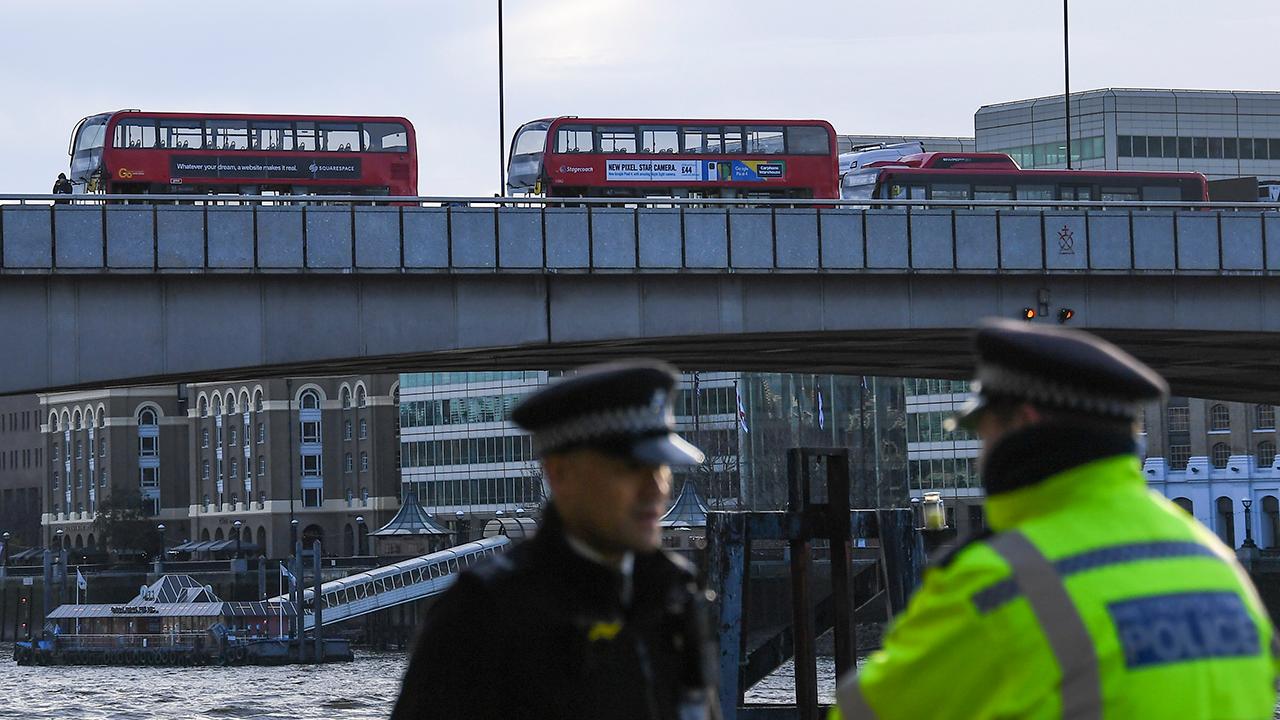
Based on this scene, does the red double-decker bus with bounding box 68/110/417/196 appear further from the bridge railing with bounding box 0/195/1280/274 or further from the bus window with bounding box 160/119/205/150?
the bridge railing with bounding box 0/195/1280/274

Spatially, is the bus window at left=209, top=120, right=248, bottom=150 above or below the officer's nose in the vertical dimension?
above

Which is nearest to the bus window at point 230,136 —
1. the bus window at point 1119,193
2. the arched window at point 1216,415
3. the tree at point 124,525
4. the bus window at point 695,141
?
the bus window at point 695,141

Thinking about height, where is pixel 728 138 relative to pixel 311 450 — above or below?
above

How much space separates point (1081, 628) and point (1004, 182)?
44.8 m

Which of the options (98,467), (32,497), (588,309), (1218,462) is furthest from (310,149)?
(32,497)

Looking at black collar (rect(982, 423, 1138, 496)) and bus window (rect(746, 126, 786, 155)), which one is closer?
black collar (rect(982, 423, 1138, 496))

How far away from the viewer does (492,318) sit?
93.2ft

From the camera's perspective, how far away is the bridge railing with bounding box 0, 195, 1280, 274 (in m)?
26.4

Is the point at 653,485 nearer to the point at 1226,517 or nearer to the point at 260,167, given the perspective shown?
the point at 260,167

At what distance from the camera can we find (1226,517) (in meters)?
98.0

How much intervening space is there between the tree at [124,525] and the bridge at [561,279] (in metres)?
99.8

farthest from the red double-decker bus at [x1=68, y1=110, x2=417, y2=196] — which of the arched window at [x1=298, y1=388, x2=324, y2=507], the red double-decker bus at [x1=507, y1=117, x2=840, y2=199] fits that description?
the arched window at [x1=298, y1=388, x2=324, y2=507]

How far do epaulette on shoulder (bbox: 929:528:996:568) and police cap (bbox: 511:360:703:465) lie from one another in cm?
59

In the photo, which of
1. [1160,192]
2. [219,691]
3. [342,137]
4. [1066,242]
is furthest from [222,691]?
[1066,242]
